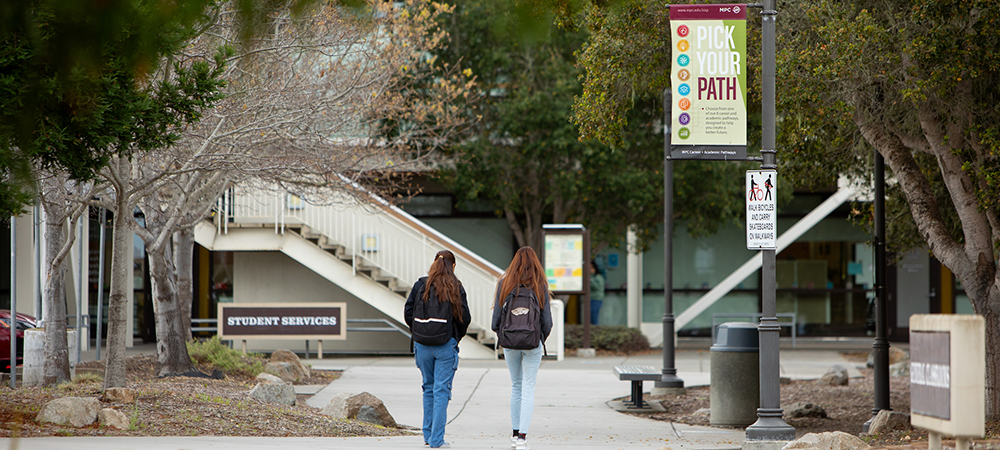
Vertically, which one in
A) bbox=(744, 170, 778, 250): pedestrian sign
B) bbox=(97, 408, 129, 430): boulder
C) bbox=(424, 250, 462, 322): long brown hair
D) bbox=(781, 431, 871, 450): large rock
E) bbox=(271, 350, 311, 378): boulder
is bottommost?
bbox=(271, 350, 311, 378): boulder

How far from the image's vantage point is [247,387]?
1066 centimetres

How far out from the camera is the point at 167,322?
37.7 feet

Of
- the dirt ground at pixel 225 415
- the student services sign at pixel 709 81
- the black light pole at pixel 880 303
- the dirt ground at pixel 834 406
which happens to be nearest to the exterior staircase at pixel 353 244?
the dirt ground at pixel 225 415

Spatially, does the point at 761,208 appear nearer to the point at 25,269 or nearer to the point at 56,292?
the point at 56,292

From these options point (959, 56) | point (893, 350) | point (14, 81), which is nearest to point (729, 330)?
point (959, 56)

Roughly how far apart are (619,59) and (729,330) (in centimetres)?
311

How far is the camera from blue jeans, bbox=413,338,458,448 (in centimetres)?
720

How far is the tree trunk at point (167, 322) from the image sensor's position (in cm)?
1141

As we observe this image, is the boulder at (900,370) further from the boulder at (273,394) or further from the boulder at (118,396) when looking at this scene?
the boulder at (118,396)

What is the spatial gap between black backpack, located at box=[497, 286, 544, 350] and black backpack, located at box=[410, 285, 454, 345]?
458mm

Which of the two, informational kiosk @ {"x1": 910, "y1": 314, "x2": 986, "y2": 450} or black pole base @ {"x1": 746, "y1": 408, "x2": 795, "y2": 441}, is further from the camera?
black pole base @ {"x1": 746, "y1": 408, "x2": 795, "y2": 441}

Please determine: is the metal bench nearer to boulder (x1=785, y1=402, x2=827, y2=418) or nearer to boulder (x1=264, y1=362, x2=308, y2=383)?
boulder (x1=785, y1=402, x2=827, y2=418)

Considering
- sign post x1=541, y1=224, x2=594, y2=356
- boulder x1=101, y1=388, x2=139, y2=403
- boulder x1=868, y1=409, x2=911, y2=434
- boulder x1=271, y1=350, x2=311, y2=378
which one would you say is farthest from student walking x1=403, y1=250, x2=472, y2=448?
sign post x1=541, y1=224, x2=594, y2=356

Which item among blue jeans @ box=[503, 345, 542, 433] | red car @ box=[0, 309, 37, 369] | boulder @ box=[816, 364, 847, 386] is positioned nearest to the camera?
blue jeans @ box=[503, 345, 542, 433]
